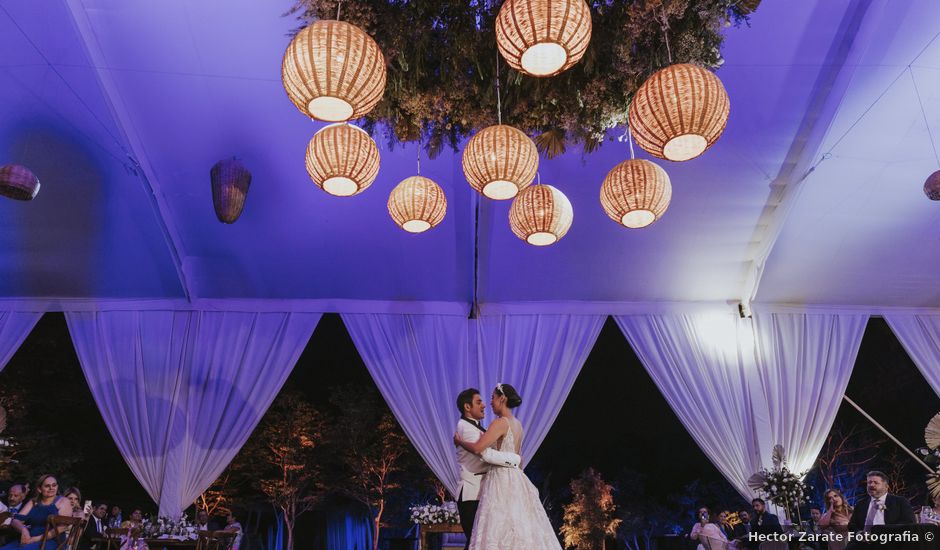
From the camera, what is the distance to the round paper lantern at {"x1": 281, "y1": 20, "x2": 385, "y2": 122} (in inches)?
95.2

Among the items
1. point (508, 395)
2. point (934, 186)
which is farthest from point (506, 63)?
point (934, 186)

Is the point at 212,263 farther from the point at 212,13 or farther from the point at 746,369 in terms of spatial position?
the point at 746,369

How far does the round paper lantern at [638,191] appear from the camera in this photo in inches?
133

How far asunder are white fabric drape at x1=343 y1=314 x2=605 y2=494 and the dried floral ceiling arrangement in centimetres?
361

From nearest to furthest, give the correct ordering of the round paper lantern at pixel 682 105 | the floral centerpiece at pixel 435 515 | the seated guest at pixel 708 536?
the round paper lantern at pixel 682 105, the floral centerpiece at pixel 435 515, the seated guest at pixel 708 536

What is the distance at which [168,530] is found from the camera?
6.08 metres

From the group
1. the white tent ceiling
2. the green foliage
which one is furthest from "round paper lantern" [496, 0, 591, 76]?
the green foliage

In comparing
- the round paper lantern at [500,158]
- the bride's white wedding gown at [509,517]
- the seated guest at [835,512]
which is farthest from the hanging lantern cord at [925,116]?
the bride's white wedding gown at [509,517]

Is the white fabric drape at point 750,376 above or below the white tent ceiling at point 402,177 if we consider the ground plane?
below

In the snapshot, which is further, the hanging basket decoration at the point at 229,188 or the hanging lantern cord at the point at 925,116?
the hanging basket decoration at the point at 229,188

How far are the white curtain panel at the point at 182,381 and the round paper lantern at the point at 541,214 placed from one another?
4025 mm

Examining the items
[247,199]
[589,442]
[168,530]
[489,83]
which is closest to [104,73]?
[247,199]

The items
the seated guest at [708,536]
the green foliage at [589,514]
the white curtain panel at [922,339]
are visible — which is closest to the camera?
the white curtain panel at [922,339]

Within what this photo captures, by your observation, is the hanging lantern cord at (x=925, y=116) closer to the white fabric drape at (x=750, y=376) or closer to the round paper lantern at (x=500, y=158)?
the white fabric drape at (x=750, y=376)
